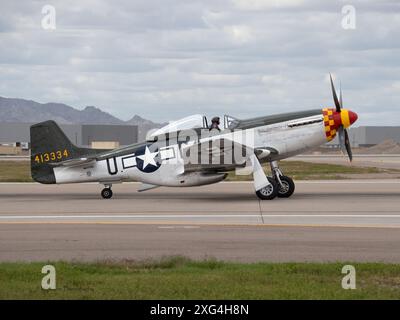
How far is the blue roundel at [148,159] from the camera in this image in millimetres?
23347

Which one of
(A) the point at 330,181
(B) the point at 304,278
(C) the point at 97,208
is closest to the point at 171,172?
(C) the point at 97,208

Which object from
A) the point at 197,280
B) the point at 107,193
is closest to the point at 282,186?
the point at 107,193

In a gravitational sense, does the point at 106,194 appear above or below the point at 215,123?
below

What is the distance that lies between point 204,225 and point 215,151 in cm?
602

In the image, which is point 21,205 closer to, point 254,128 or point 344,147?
point 254,128

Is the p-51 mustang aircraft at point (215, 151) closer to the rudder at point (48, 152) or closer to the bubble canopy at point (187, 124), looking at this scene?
the bubble canopy at point (187, 124)

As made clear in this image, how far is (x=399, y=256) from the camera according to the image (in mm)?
12562

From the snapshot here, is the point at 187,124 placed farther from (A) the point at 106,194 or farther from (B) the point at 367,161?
(B) the point at 367,161

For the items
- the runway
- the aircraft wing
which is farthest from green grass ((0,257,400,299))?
the aircraft wing

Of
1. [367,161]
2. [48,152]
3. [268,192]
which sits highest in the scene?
[367,161]

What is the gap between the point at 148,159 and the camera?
23.4 m

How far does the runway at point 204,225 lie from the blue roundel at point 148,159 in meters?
1.00

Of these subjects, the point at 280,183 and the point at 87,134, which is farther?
the point at 87,134

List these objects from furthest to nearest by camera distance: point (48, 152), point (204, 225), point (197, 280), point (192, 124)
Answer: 1. point (48, 152)
2. point (192, 124)
3. point (204, 225)
4. point (197, 280)
